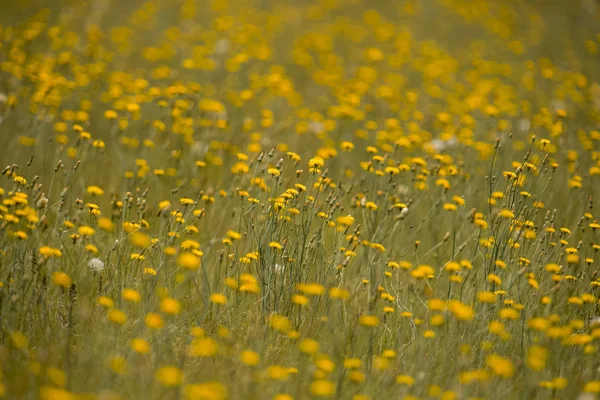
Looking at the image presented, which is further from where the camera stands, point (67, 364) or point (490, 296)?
point (490, 296)

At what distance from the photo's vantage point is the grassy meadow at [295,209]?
8.46ft

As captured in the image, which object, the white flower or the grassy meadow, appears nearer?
the grassy meadow

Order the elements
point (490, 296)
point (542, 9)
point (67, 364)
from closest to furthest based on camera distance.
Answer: point (67, 364) < point (490, 296) < point (542, 9)

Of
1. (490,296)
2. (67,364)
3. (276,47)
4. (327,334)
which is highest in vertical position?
(276,47)

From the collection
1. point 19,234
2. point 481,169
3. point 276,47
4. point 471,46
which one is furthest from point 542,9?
point 19,234

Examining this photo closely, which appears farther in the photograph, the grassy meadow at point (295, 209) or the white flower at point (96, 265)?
the white flower at point (96, 265)

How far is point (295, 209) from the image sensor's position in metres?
3.30

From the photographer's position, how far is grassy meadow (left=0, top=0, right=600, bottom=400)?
2578mm

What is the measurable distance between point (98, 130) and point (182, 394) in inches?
154

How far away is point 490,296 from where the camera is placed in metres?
2.61

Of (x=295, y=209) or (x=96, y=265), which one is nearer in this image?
(x=96, y=265)

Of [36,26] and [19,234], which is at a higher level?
[36,26]

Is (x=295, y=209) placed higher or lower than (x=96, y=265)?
higher

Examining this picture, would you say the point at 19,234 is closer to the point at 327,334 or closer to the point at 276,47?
the point at 327,334
